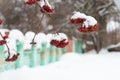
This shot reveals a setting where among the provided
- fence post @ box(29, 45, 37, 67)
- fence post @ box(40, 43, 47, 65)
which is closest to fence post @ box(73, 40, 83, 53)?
fence post @ box(40, 43, 47, 65)

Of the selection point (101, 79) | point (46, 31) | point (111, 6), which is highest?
point (111, 6)

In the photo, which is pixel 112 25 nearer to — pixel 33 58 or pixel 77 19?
pixel 33 58

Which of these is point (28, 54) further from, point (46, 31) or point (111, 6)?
point (111, 6)

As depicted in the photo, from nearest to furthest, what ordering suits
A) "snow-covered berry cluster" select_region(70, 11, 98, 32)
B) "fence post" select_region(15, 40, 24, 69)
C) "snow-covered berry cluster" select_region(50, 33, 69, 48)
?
"snow-covered berry cluster" select_region(70, 11, 98, 32) → "snow-covered berry cluster" select_region(50, 33, 69, 48) → "fence post" select_region(15, 40, 24, 69)

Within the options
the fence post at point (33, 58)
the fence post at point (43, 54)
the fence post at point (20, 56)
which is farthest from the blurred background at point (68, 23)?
the fence post at point (20, 56)

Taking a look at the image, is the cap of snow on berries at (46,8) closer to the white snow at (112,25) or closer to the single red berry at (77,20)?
the single red berry at (77,20)

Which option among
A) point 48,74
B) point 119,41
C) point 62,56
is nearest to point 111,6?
point 119,41

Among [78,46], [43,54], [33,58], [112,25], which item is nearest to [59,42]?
[33,58]

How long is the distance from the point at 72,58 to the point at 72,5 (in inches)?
103

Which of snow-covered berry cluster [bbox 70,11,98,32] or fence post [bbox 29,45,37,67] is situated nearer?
snow-covered berry cluster [bbox 70,11,98,32]

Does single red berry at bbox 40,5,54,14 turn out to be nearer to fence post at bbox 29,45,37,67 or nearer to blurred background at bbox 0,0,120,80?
fence post at bbox 29,45,37,67

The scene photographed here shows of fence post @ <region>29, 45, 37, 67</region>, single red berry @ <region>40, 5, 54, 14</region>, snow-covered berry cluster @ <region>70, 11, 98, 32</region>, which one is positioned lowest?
fence post @ <region>29, 45, 37, 67</region>

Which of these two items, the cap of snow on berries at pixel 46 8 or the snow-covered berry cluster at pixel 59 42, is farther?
the snow-covered berry cluster at pixel 59 42

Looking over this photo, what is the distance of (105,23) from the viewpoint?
42.3ft
